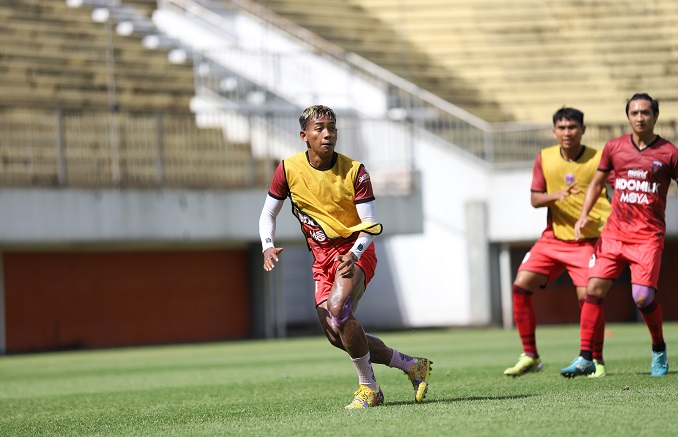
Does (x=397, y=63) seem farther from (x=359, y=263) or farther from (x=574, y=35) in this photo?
(x=359, y=263)

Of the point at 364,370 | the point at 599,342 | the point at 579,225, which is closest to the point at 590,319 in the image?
the point at 599,342

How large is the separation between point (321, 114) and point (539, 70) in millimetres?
25271

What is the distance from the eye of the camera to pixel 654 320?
10055 millimetres

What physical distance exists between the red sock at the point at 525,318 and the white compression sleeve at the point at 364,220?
2.99 m

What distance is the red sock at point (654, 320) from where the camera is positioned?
9961 mm

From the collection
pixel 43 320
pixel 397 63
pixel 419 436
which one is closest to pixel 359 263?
pixel 419 436

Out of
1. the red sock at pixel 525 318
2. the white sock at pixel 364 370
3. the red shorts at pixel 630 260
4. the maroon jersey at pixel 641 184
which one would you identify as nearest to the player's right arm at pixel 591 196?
the maroon jersey at pixel 641 184

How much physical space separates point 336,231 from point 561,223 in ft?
10.8

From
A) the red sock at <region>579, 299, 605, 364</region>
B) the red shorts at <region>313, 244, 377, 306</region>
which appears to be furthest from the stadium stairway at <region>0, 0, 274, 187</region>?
the red shorts at <region>313, 244, 377, 306</region>

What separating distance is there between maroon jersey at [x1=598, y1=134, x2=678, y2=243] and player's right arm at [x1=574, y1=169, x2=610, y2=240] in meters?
0.13

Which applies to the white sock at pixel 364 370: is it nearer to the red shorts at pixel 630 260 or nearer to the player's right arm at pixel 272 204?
the player's right arm at pixel 272 204

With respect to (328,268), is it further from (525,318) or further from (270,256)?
(525,318)

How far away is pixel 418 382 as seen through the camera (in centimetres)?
842

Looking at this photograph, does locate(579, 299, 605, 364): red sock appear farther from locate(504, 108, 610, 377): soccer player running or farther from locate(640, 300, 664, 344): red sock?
locate(504, 108, 610, 377): soccer player running
